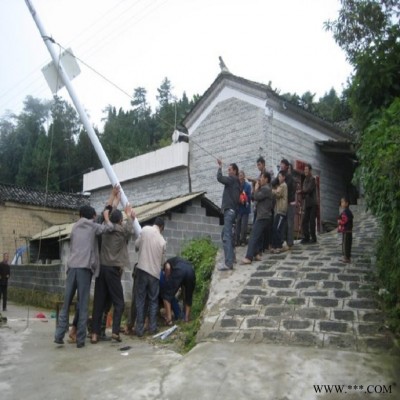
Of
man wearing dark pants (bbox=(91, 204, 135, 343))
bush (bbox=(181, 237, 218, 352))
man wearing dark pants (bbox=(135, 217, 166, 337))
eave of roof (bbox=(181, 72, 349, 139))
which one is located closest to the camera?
bush (bbox=(181, 237, 218, 352))

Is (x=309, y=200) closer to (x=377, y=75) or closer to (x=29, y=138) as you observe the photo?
(x=377, y=75)

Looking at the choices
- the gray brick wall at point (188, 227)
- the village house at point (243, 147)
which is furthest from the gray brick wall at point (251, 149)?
the gray brick wall at point (188, 227)

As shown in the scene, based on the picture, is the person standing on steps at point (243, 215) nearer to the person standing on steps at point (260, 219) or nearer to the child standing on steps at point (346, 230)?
the person standing on steps at point (260, 219)

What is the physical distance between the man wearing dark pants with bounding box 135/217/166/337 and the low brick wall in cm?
686

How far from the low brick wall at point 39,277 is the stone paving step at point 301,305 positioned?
263 inches

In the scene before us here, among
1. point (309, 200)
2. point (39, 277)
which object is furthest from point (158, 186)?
point (309, 200)

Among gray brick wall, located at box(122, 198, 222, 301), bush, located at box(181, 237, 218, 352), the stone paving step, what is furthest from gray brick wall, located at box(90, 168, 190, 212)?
the stone paving step

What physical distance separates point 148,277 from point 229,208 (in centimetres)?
209

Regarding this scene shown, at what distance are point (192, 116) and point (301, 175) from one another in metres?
4.43

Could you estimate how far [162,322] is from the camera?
7.11m

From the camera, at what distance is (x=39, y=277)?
14.5 m

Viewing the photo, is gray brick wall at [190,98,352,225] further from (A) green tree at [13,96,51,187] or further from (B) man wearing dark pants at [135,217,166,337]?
(A) green tree at [13,96,51,187]

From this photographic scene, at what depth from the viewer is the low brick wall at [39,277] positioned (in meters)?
12.9

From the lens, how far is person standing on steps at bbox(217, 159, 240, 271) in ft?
24.7
